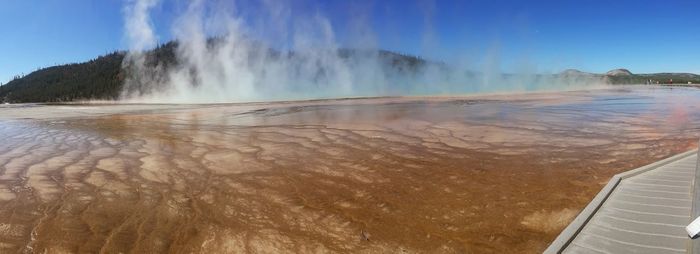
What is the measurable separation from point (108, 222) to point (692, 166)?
266 inches

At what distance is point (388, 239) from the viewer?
3.95m

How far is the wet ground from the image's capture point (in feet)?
13.0

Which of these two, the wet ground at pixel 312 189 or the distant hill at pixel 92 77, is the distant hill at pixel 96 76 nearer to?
Result: the distant hill at pixel 92 77

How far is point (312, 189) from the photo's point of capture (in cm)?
560

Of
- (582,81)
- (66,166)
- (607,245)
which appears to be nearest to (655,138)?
(607,245)

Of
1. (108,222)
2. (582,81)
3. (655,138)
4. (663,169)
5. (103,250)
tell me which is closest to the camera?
(103,250)

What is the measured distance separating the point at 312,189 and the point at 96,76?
91.5 m

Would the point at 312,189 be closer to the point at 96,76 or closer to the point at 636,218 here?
the point at 636,218

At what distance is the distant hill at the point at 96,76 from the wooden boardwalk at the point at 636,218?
1819 inches

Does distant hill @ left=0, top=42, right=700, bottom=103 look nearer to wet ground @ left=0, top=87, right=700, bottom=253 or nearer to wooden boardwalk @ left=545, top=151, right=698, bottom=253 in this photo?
wet ground @ left=0, top=87, right=700, bottom=253

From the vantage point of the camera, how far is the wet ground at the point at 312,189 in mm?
3961

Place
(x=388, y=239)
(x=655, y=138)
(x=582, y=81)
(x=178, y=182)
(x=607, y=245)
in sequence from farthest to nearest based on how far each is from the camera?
(x=582, y=81)
(x=655, y=138)
(x=178, y=182)
(x=388, y=239)
(x=607, y=245)

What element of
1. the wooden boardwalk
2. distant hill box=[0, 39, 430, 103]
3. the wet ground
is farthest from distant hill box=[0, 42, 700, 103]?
the wooden boardwalk

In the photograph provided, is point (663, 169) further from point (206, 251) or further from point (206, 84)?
point (206, 84)
